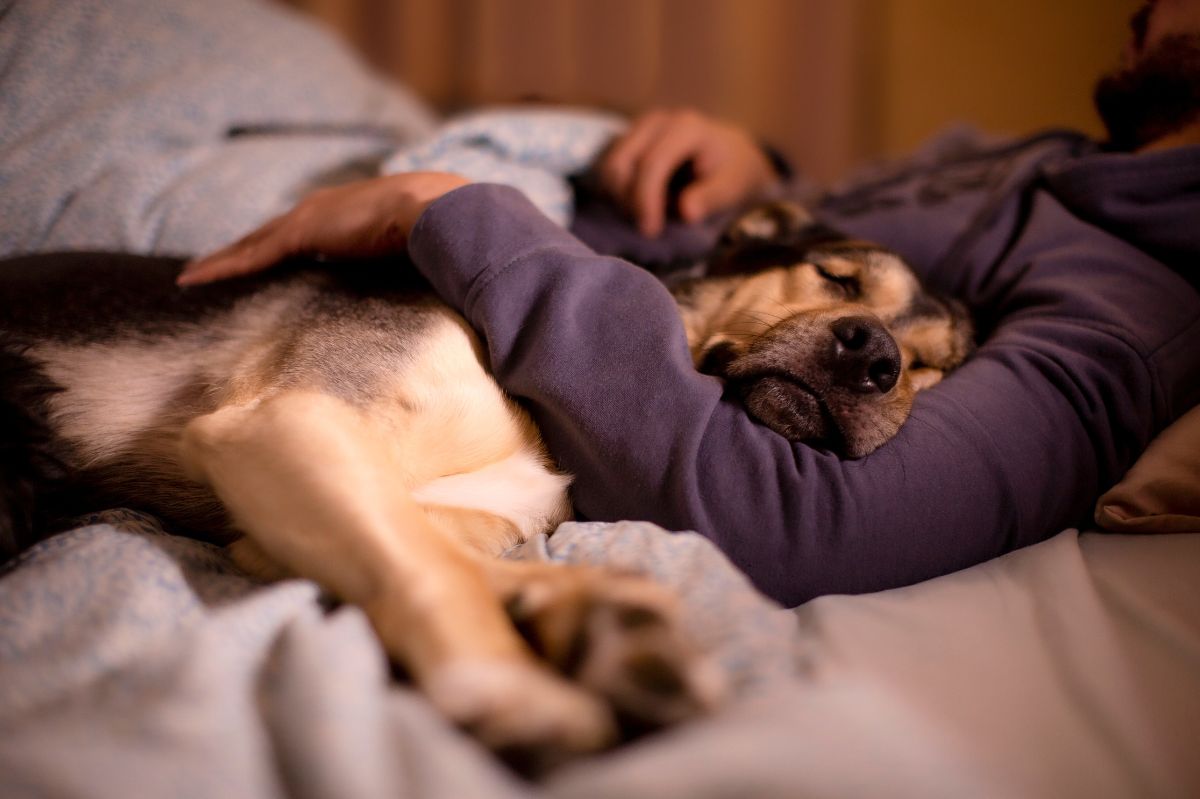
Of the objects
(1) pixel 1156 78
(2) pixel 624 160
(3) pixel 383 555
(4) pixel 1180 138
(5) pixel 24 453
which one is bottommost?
(5) pixel 24 453

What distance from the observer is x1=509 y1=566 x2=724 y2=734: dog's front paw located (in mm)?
678

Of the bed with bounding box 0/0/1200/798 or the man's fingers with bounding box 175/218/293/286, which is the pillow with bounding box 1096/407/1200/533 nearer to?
the bed with bounding box 0/0/1200/798

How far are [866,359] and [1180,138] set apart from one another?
3.51 feet

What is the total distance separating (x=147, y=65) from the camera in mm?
2002

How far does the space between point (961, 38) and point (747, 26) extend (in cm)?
108

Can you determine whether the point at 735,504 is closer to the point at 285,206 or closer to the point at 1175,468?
the point at 1175,468

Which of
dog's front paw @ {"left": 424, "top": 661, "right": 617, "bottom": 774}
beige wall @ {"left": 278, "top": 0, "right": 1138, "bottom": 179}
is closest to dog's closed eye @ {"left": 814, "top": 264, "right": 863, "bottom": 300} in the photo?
dog's front paw @ {"left": 424, "top": 661, "right": 617, "bottom": 774}

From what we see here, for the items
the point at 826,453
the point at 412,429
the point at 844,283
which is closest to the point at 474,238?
the point at 412,429

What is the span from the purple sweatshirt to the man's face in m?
0.25

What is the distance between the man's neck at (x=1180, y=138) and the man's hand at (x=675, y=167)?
43.5 inches

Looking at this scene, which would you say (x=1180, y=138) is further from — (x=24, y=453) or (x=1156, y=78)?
(x=24, y=453)

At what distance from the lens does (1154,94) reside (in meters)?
1.71

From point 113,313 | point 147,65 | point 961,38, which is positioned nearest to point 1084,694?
point 113,313

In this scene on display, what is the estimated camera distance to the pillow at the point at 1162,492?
117 cm
